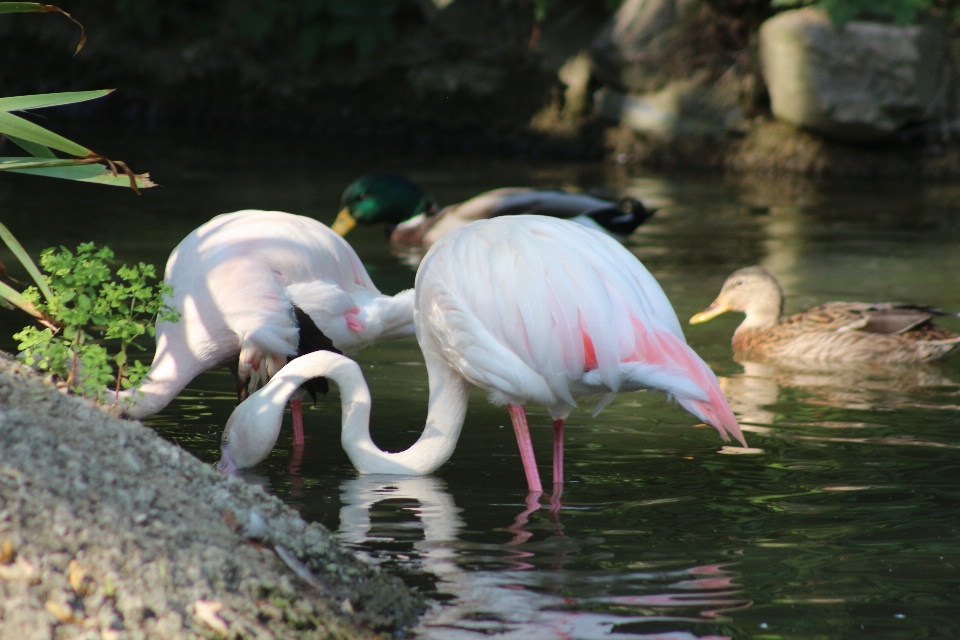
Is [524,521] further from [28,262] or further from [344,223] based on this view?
[344,223]

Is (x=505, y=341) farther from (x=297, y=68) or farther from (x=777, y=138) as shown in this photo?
(x=297, y=68)

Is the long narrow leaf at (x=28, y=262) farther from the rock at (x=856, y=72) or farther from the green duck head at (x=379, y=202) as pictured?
the rock at (x=856, y=72)

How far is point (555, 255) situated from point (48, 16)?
1811 centimetres

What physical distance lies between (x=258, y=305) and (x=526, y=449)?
4.19 ft

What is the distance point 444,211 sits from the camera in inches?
396

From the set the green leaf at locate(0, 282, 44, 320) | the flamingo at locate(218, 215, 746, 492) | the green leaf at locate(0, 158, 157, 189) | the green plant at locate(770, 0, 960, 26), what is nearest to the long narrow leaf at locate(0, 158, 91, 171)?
the green leaf at locate(0, 158, 157, 189)

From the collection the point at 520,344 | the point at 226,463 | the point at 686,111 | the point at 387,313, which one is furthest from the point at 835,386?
the point at 686,111

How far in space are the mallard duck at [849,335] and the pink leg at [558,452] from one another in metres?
2.51

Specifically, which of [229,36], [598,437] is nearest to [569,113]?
[229,36]

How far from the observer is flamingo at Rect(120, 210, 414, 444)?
4.91 m

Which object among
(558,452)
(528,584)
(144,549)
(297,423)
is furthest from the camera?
(297,423)

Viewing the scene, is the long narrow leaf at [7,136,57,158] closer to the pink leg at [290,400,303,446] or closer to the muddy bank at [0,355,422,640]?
the muddy bank at [0,355,422,640]

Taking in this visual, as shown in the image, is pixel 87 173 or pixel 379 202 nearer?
pixel 87 173

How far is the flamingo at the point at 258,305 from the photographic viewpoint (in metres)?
4.91
